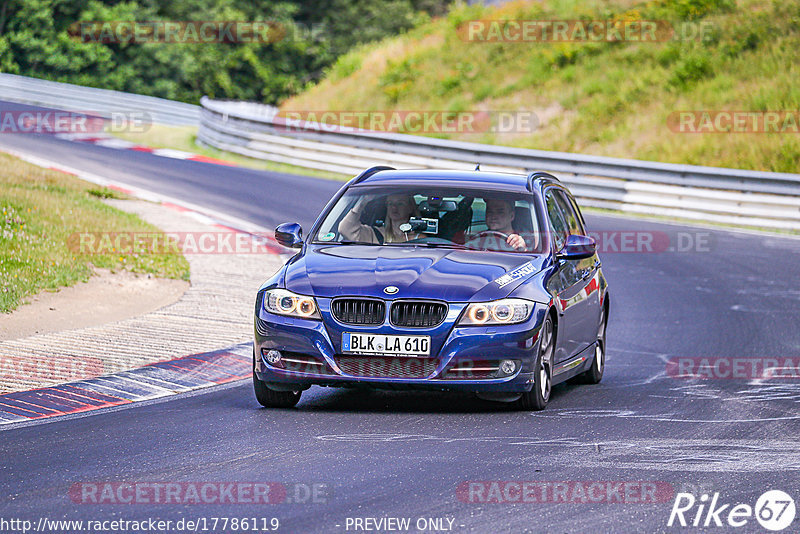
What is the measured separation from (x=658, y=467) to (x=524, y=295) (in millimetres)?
1974

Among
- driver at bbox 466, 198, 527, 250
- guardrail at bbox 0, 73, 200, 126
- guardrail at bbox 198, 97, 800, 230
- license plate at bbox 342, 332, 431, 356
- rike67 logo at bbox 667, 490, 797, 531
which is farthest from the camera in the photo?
Result: guardrail at bbox 0, 73, 200, 126

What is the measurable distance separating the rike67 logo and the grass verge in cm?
797

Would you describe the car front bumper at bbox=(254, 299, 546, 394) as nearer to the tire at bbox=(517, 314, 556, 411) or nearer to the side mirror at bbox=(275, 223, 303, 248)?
the tire at bbox=(517, 314, 556, 411)

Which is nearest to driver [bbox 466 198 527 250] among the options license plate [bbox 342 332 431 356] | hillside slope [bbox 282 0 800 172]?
license plate [bbox 342 332 431 356]

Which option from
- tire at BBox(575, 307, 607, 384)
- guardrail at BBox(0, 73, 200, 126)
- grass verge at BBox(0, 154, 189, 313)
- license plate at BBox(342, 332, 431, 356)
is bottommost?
guardrail at BBox(0, 73, 200, 126)

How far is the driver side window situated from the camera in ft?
33.3

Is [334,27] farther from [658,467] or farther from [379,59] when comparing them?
[658,467]

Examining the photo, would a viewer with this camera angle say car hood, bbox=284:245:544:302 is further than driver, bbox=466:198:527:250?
No

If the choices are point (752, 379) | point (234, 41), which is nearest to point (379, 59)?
point (234, 41)

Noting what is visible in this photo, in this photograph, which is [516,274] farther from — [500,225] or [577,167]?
[577,167]

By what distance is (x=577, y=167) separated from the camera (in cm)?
2669

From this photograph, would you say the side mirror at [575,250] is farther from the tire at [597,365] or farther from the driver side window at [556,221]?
the tire at [597,365]

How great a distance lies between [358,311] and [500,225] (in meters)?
1.76

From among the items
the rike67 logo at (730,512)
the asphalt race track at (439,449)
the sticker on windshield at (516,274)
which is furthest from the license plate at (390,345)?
the rike67 logo at (730,512)
